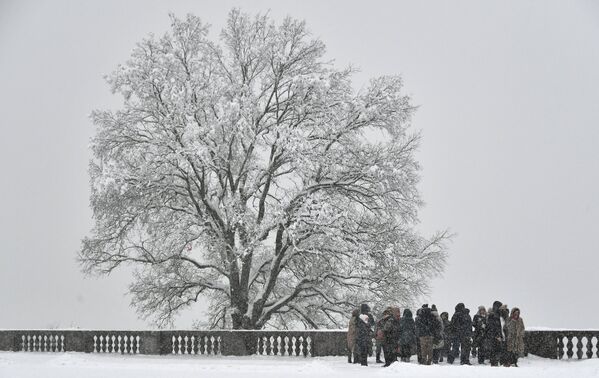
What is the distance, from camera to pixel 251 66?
107ft

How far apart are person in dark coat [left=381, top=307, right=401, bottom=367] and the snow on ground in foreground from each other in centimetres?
50

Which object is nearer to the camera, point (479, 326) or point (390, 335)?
point (390, 335)

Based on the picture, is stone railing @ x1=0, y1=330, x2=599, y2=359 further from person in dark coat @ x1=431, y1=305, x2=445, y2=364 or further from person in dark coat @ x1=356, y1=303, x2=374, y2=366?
person in dark coat @ x1=431, y1=305, x2=445, y2=364

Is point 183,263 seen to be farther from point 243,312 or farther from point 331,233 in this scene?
point 331,233

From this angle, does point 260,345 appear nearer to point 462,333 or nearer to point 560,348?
point 462,333

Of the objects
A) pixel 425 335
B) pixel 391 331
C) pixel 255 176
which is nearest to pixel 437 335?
pixel 425 335

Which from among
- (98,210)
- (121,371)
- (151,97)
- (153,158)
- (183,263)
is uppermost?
(151,97)

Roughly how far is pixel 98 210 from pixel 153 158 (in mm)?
2895

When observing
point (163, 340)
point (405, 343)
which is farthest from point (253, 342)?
point (405, 343)

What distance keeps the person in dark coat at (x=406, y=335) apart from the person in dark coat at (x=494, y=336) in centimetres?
196

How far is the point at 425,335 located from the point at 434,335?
514 millimetres

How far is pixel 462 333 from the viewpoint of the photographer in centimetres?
2180

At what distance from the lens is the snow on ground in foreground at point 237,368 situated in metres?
17.5

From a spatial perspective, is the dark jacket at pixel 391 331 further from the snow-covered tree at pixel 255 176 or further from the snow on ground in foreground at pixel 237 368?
the snow-covered tree at pixel 255 176
